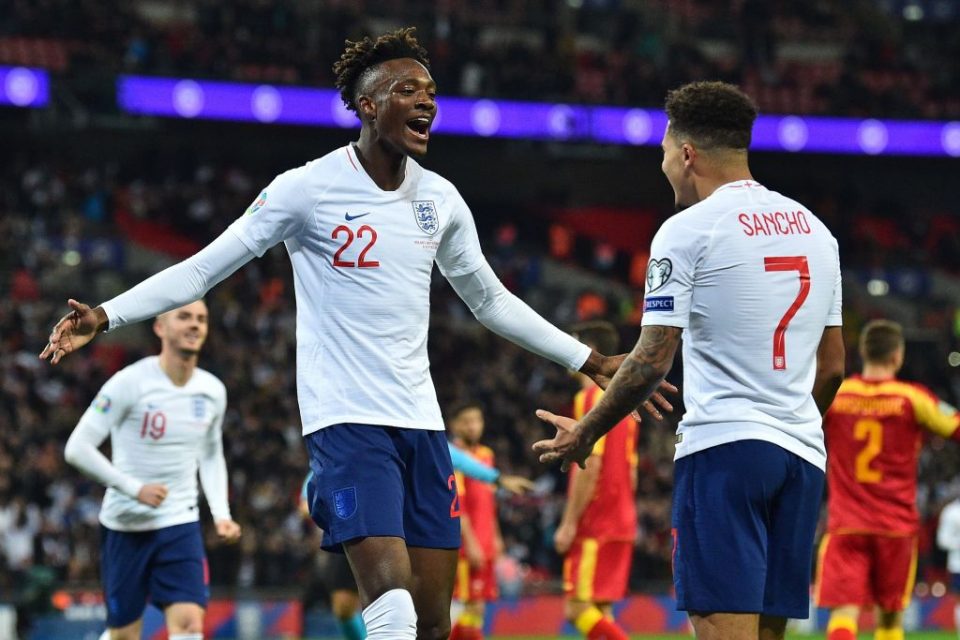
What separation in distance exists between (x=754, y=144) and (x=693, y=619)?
1031 inches

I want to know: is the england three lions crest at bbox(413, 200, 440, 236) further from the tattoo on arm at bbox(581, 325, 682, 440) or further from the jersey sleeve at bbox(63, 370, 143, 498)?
the jersey sleeve at bbox(63, 370, 143, 498)

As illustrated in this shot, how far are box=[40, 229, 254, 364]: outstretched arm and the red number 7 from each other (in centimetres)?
196

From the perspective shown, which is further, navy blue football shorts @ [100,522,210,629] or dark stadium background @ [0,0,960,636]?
dark stadium background @ [0,0,960,636]

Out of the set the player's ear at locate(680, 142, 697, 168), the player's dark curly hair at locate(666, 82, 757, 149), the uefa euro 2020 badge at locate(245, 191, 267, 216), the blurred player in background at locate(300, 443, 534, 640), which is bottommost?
the blurred player in background at locate(300, 443, 534, 640)

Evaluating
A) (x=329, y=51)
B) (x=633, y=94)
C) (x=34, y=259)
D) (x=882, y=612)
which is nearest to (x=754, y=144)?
(x=633, y=94)

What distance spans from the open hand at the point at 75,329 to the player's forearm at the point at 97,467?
3.01 metres

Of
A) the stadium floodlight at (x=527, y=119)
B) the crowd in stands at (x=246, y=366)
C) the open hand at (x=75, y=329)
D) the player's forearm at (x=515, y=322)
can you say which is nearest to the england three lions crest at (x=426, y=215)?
the player's forearm at (x=515, y=322)

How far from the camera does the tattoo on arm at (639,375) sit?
477 cm

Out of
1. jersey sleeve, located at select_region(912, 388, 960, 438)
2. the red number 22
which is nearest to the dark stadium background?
jersey sleeve, located at select_region(912, 388, 960, 438)

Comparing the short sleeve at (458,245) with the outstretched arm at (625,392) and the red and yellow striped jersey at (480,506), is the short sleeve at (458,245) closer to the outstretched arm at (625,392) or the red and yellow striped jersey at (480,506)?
the outstretched arm at (625,392)

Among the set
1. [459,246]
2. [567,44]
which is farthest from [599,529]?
[567,44]

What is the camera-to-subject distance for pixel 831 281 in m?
4.98

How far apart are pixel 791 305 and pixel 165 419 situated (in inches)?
185

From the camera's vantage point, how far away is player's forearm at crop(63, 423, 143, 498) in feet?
26.3
